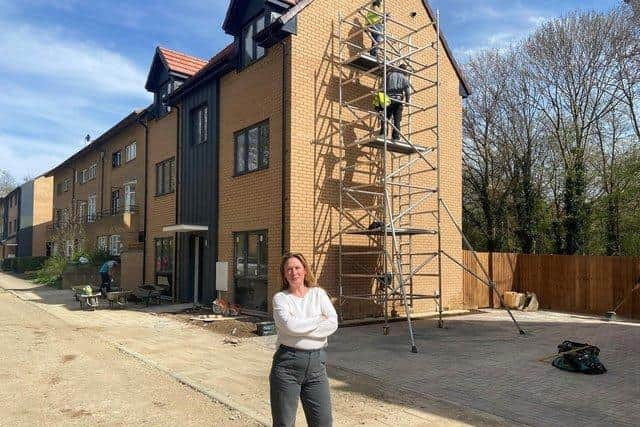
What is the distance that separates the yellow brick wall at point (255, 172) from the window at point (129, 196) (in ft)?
28.6

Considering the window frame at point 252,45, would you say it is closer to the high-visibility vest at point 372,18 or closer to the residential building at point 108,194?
the high-visibility vest at point 372,18

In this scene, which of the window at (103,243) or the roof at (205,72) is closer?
the roof at (205,72)

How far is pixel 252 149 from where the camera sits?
1382 cm

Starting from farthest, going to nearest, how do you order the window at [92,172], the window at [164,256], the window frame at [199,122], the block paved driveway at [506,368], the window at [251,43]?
1. the window at [92,172]
2. the window at [164,256]
3. the window frame at [199,122]
4. the window at [251,43]
5. the block paved driveway at [506,368]

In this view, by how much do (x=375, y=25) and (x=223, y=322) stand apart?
8.17 metres

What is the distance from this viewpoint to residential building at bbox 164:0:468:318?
1230 cm

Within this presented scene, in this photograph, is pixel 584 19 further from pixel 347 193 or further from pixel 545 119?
pixel 347 193

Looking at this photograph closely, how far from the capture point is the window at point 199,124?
16.5m

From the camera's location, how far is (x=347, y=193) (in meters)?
12.9

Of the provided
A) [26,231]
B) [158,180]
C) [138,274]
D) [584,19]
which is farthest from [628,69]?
[26,231]

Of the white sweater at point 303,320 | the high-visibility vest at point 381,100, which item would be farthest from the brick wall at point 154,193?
the white sweater at point 303,320

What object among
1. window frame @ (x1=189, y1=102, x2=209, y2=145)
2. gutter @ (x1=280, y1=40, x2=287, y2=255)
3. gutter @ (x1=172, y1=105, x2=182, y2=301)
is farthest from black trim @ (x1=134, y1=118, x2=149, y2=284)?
gutter @ (x1=280, y1=40, x2=287, y2=255)

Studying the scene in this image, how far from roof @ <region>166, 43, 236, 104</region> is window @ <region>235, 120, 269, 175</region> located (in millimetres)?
2172

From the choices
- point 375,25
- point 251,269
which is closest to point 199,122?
point 251,269
